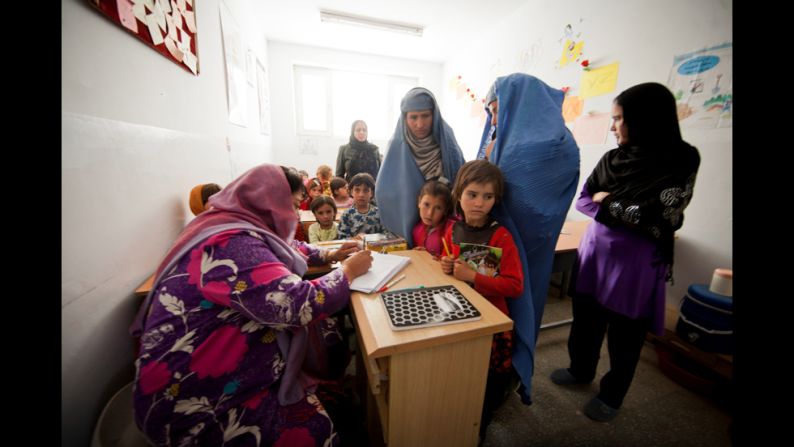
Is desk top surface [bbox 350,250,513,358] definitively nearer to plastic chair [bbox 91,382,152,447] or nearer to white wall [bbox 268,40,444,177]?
plastic chair [bbox 91,382,152,447]

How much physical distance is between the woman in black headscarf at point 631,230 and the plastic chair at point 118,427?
1828mm

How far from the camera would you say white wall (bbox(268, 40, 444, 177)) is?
488cm

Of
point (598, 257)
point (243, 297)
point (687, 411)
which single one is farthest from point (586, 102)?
point (243, 297)

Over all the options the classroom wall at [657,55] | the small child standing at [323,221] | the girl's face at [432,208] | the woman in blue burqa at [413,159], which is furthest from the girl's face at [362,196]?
the classroom wall at [657,55]

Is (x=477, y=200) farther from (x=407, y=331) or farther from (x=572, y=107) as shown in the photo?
(x=572, y=107)

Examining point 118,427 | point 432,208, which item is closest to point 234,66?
point 432,208

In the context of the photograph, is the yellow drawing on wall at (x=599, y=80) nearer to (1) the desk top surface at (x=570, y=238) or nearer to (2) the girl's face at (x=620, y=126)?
(1) the desk top surface at (x=570, y=238)

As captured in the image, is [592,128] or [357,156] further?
[357,156]

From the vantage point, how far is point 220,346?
0.78 m

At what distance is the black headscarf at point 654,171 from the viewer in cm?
104

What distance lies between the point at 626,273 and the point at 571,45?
101 inches
